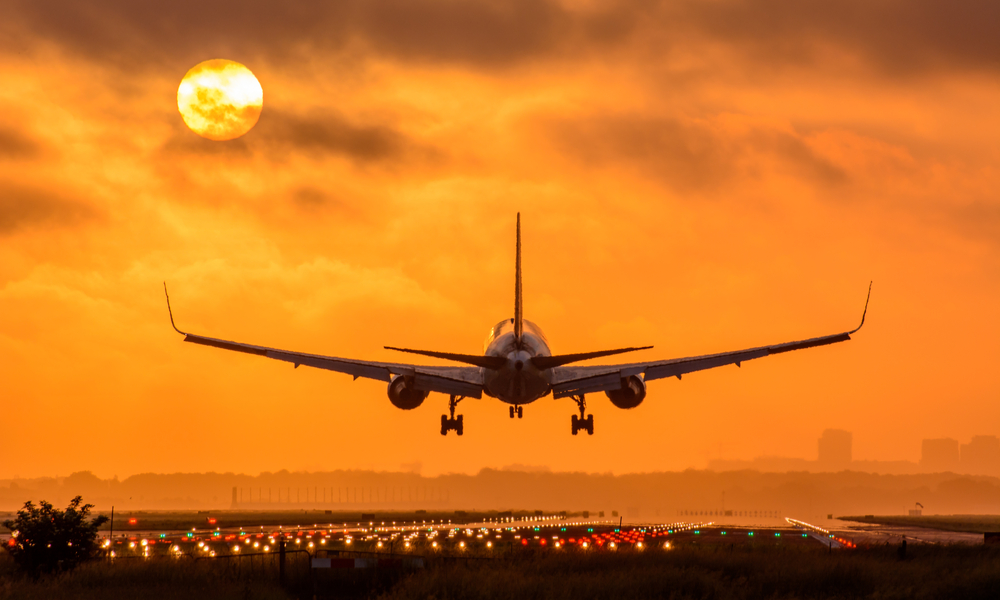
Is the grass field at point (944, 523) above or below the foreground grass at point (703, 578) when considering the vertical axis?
below

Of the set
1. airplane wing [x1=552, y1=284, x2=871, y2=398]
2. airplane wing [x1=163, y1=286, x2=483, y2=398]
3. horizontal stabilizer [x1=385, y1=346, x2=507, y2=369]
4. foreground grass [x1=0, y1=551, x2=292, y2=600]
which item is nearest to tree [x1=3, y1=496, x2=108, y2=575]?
foreground grass [x1=0, y1=551, x2=292, y2=600]

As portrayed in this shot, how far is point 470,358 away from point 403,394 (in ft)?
28.5

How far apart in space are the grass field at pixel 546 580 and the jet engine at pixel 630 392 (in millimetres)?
14286

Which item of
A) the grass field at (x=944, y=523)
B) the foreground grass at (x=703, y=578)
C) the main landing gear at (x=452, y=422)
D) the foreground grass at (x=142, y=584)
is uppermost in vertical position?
the main landing gear at (x=452, y=422)

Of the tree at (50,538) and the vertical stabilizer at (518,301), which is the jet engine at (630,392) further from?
the tree at (50,538)

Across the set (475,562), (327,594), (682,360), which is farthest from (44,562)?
(682,360)

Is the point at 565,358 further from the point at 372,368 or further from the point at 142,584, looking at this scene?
the point at 142,584

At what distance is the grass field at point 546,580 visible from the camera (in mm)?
29328

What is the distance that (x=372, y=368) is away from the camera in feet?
168

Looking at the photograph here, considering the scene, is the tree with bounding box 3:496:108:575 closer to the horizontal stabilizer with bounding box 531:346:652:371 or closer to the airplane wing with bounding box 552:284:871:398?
the horizontal stabilizer with bounding box 531:346:652:371

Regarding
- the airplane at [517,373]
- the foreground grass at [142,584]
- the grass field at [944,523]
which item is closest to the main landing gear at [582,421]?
the airplane at [517,373]

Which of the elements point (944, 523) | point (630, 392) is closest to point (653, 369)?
point (630, 392)

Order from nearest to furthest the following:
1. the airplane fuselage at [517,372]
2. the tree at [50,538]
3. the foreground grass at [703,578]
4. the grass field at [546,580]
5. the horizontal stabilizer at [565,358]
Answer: the grass field at [546,580]
the foreground grass at [703,578]
the tree at [50,538]
the horizontal stabilizer at [565,358]
the airplane fuselage at [517,372]

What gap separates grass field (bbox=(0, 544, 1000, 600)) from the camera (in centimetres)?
2933
